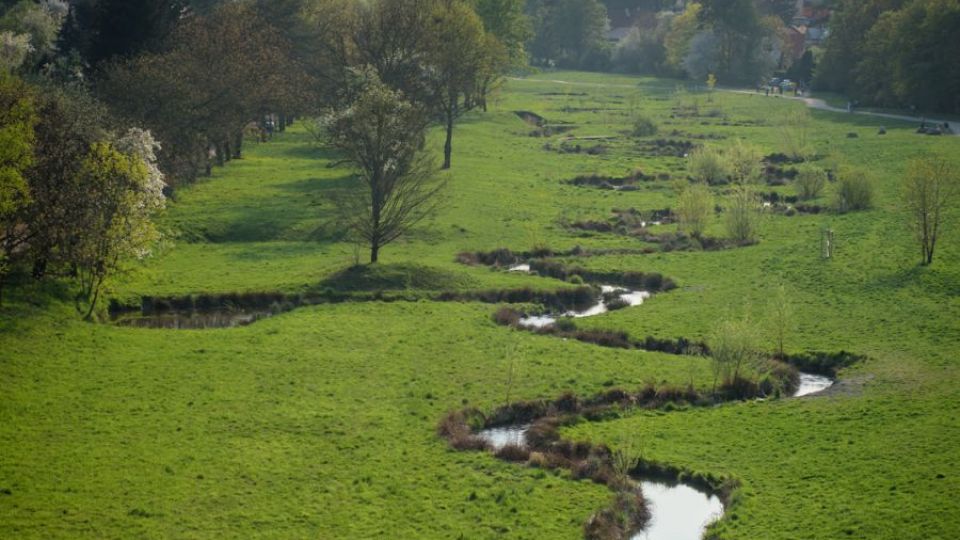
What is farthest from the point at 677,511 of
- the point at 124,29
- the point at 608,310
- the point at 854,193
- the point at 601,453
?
the point at 124,29

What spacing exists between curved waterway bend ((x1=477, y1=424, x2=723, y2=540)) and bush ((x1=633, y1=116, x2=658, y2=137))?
277 ft

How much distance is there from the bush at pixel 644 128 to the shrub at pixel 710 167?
Answer: 3005cm

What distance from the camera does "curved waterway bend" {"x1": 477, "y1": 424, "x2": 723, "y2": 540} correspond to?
29906 mm

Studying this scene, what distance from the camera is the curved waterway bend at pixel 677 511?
1177 inches

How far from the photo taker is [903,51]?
115m

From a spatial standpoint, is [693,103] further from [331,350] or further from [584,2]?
[331,350]

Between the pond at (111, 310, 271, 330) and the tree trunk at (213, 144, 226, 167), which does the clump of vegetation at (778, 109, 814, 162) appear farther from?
the pond at (111, 310, 271, 330)

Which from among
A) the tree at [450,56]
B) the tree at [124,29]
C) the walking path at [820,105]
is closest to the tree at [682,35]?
the walking path at [820,105]

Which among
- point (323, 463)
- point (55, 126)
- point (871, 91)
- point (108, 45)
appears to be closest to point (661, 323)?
point (323, 463)

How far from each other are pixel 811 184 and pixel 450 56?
3049 cm

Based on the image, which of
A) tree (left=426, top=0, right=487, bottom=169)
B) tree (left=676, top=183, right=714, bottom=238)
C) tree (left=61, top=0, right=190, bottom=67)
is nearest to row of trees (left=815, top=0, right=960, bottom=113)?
tree (left=426, top=0, right=487, bottom=169)

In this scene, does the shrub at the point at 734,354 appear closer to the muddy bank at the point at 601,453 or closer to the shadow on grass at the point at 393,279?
the muddy bank at the point at 601,453

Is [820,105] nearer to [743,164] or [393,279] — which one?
[743,164]

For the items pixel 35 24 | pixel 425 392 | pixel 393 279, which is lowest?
pixel 425 392
